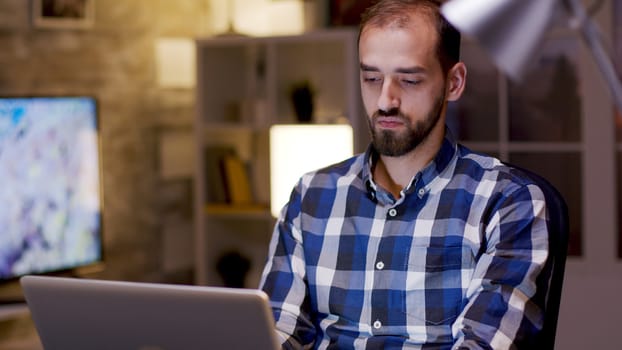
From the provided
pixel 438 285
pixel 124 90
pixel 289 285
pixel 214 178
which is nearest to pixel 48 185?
pixel 124 90

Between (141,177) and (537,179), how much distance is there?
2.90 metres

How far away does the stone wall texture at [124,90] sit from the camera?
4.00m

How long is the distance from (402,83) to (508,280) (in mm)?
434

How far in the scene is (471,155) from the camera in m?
2.05

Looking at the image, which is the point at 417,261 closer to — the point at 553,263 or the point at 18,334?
the point at 553,263

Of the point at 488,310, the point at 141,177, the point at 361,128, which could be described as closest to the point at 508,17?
the point at 488,310

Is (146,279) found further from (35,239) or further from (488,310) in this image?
(488,310)

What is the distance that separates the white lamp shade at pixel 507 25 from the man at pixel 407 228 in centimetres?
76

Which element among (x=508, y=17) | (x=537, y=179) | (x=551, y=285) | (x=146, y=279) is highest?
(x=508, y=17)

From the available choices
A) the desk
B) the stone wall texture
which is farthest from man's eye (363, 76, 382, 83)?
the stone wall texture

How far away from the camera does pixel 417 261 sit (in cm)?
196

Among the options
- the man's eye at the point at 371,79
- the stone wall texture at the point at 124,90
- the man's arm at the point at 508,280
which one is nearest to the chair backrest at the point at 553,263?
the man's arm at the point at 508,280

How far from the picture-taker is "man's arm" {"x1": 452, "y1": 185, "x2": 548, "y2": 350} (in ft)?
5.83

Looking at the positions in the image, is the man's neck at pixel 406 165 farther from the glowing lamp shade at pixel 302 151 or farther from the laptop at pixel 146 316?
the glowing lamp shade at pixel 302 151
